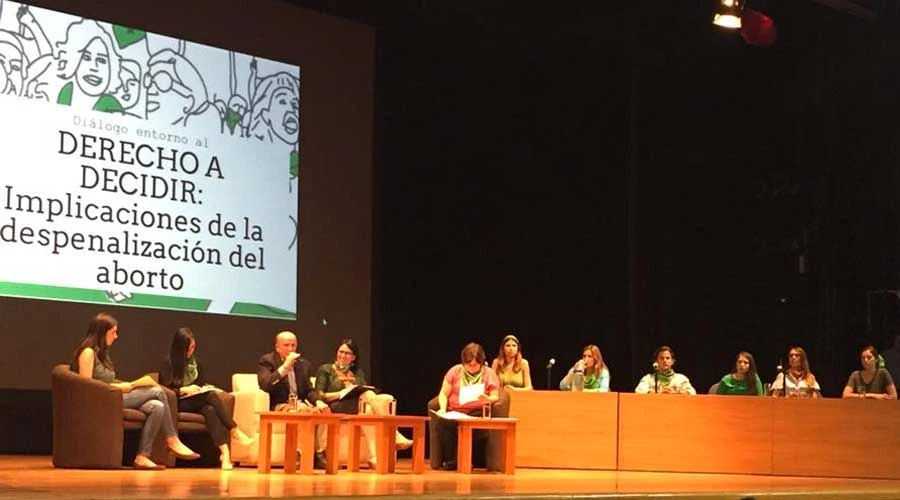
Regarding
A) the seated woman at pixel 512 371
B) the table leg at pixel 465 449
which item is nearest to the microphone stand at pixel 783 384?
the seated woman at pixel 512 371

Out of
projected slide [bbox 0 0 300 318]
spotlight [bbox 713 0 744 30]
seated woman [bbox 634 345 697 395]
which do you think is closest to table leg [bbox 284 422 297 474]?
projected slide [bbox 0 0 300 318]

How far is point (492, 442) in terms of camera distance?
27.1 feet

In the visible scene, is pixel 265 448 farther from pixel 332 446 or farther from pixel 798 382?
pixel 798 382

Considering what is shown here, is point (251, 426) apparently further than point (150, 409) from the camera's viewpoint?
Yes

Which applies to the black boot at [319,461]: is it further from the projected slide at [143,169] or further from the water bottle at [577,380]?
the water bottle at [577,380]

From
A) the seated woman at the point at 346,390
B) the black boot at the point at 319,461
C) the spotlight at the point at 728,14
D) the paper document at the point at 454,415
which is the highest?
the spotlight at the point at 728,14

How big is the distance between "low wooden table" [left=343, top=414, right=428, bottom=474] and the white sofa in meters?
0.38

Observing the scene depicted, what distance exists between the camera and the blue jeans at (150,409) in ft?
23.9

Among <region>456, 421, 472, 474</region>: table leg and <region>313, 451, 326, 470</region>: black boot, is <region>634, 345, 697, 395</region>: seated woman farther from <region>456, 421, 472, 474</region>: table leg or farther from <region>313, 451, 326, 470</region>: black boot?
<region>313, 451, 326, 470</region>: black boot

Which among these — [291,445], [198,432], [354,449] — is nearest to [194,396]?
[198,432]

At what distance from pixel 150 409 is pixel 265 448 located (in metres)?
0.62

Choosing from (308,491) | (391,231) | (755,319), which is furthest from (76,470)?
(755,319)

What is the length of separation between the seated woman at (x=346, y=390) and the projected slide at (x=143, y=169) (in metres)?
1.04

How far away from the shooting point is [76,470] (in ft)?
22.8
